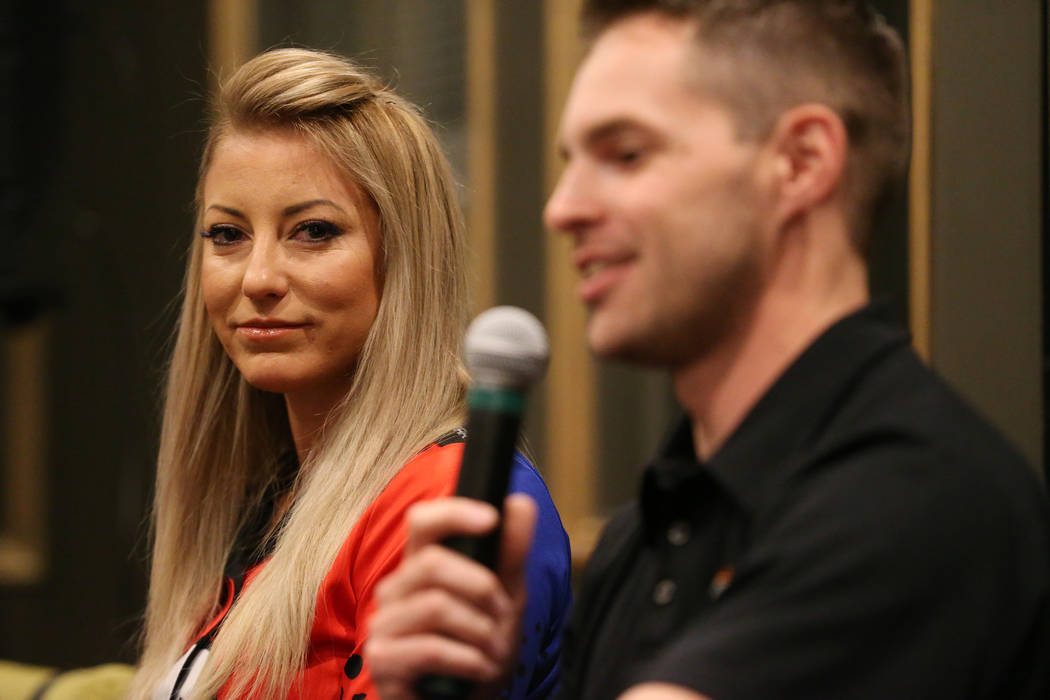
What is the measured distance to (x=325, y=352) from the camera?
172 centimetres

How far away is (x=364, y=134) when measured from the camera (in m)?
1.75

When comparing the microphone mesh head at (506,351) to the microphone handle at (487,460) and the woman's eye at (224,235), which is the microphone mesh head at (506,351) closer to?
the microphone handle at (487,460)

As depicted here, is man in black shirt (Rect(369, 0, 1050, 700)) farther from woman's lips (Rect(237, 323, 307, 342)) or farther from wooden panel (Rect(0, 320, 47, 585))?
wooden panel (Rect(0, 320, 47, 585))

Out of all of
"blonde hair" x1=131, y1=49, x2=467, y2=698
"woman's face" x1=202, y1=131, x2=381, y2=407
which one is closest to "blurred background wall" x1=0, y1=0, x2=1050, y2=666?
"blonde hair" x1=131, y1=49, x2=467, y2=698

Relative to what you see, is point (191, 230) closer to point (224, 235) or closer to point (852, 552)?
point (224, 235)

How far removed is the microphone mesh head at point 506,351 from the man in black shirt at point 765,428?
6cm

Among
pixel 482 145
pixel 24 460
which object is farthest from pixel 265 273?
pixel 24 460

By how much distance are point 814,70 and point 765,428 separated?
27 cm

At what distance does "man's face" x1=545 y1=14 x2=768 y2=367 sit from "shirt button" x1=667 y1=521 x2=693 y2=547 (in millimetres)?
124

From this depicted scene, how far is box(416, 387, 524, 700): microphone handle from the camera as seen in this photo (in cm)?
92

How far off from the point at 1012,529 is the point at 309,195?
1117 mm

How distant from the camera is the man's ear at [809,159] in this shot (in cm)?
93

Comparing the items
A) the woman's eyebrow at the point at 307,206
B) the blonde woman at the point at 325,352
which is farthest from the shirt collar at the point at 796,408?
the woman's eyebrow at the point at 307,206

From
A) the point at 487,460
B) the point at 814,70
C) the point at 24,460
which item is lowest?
the point at 24,460
